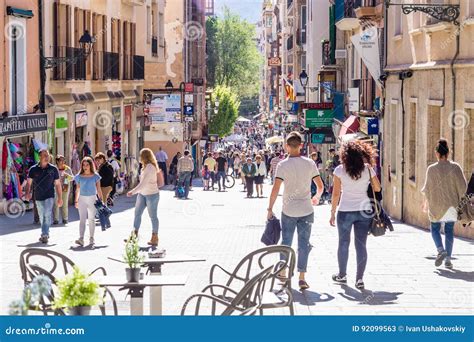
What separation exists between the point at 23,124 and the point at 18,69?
1.68m

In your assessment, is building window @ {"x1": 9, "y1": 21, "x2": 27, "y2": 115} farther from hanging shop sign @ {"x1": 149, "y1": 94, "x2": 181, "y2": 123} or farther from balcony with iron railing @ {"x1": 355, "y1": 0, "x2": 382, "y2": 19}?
hanging shop sign @ {"x1": 149, "y1": 94, "x2": 181, "y2": 123}

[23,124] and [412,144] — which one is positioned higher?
[23,124]

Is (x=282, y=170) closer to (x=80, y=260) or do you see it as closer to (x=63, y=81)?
(x=80, y=260)

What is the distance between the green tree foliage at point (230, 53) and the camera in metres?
119

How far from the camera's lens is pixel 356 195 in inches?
492

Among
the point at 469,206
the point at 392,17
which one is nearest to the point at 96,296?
the point at 469,206

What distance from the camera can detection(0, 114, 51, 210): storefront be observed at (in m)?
26.7

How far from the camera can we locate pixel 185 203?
1379 inches

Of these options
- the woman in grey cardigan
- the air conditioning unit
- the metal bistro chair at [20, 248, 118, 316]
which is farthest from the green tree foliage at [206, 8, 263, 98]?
the metal bistro chair at [20, 248, 118, 316]

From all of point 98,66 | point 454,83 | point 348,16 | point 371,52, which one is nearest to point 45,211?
point 454,83

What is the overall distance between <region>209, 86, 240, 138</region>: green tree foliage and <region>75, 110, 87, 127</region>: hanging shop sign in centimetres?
7186

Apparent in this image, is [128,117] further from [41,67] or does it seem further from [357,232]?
[357,232]

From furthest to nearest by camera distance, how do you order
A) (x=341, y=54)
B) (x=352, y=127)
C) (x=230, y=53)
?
(x=230, y=53) < (x=341, y=54) < (x=352, y=127)
